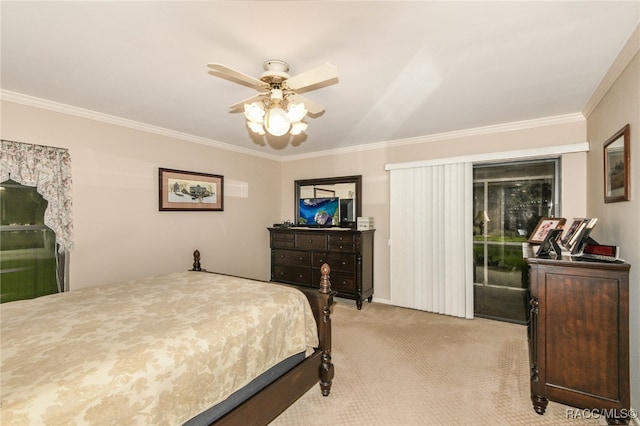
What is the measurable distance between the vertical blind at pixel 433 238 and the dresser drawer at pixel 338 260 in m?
0.68

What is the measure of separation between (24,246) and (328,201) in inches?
151

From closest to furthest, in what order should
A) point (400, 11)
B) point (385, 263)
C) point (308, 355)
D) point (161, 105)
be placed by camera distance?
point (400, 11) < point (308, 355) < point (161, 105) < point (385, 263)

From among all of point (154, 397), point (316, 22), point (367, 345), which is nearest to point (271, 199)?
point (367, 345)

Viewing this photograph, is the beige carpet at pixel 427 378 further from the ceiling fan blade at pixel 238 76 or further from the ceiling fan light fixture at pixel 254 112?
the ceiling fan blade at pixel 238 76

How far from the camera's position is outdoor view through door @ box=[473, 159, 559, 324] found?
12.2 feet

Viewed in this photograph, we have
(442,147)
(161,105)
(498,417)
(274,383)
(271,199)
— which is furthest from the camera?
(271,199)

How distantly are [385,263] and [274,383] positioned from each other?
3066 mm

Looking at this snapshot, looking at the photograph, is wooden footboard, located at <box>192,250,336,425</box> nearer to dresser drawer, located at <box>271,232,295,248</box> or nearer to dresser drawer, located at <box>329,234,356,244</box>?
dresser drawer, located at <box>329,234,356,244</box>

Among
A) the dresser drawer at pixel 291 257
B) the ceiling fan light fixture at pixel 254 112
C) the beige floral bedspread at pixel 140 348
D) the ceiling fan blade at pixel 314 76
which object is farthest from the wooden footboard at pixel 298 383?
the dresser drawer at pixel 291 257

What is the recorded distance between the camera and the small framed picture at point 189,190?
3.95 m

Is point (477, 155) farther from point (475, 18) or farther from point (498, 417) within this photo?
point (498, 417)

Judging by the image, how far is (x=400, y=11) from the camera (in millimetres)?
1651

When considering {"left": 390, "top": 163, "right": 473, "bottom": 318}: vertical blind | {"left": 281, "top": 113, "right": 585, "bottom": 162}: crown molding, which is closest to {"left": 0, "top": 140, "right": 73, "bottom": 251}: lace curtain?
{"left": 281, "top": 113, "right": 585, "bottom": 162}: crown molding

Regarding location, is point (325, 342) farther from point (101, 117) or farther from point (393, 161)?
point (101, 117)
